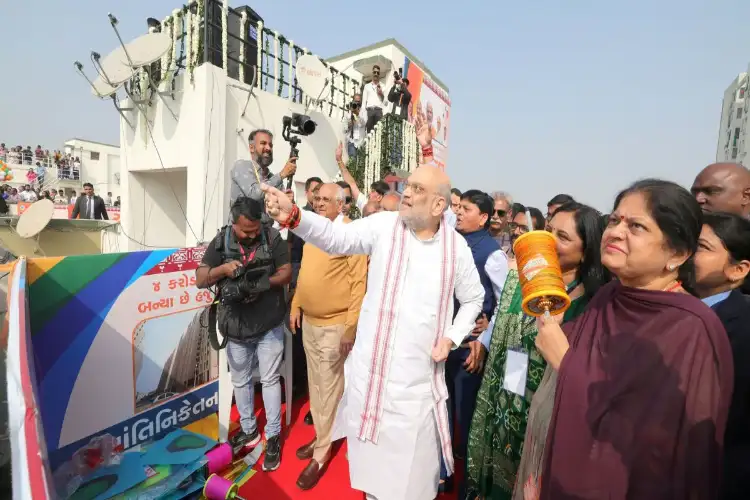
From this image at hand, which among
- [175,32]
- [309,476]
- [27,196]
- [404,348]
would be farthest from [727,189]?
[27,196]

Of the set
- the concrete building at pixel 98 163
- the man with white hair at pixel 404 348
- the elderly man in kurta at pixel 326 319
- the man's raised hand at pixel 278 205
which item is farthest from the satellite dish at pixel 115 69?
the concrete building at pixel 98 163

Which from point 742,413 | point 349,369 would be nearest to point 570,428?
point 742,413

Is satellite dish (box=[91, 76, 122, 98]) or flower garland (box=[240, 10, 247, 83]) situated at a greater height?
flower garland (box=[240, 10, 247, 83])

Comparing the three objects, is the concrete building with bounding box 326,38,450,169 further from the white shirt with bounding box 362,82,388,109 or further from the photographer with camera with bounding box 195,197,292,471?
the photographer with camera with bounding box 195,197,292,471

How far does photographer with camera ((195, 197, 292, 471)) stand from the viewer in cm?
253

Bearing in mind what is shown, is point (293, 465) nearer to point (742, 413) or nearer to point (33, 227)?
point (742, 413)

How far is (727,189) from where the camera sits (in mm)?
2410

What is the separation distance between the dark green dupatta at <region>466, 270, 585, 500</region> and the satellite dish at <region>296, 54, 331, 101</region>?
6.40 metres

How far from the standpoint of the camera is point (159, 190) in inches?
303

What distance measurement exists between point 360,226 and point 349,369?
86 cm

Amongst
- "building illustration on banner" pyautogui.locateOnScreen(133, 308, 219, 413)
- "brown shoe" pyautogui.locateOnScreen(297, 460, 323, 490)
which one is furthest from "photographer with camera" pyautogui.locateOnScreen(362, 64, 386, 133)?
"brown shoe" pyautogui.locateOnScreen(297, 460, 323, 490)

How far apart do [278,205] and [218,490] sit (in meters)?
1.93

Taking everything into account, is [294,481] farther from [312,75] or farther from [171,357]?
[312,75]

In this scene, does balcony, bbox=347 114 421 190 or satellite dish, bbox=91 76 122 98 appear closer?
satellite dish, bbox=91 76 122 98
